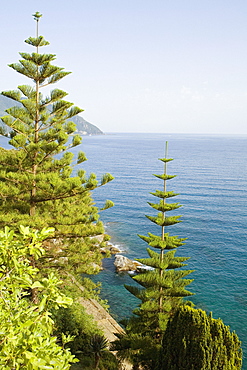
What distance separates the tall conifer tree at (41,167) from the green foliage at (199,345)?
5.47 metres

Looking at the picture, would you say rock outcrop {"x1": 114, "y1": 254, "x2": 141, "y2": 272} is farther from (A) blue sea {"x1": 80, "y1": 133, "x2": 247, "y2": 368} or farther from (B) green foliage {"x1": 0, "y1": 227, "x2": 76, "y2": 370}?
(B) green foliage {"x1": 0, "y1": 227, "x2": 76, "y2": 370}

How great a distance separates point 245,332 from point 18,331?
55.1ft

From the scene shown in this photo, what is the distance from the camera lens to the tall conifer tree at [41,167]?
11734 millimetres

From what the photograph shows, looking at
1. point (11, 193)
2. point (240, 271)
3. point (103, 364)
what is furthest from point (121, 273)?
point (11, 193)

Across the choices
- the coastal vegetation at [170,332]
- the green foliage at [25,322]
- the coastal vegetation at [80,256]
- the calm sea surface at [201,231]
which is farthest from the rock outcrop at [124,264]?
the green foliage at [25,322]

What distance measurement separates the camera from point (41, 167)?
13.3 metres

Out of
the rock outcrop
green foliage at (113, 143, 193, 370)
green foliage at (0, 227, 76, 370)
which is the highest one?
green foliage at (0, 227, 76, 370)

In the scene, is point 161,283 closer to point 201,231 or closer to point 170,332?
point 170,332

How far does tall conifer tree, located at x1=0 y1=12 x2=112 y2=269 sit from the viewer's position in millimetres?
11734

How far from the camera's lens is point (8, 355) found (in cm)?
293

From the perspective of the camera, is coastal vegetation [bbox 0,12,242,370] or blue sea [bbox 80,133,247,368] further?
blue sea [bbox 80,133,247,368]

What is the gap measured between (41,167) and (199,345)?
9.27 meters

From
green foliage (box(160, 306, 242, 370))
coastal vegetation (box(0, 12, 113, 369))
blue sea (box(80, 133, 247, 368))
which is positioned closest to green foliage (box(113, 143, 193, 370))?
coastal vegetation (box(0, 12, 113, 369))

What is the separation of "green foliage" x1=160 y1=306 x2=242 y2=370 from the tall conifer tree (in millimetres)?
5473
